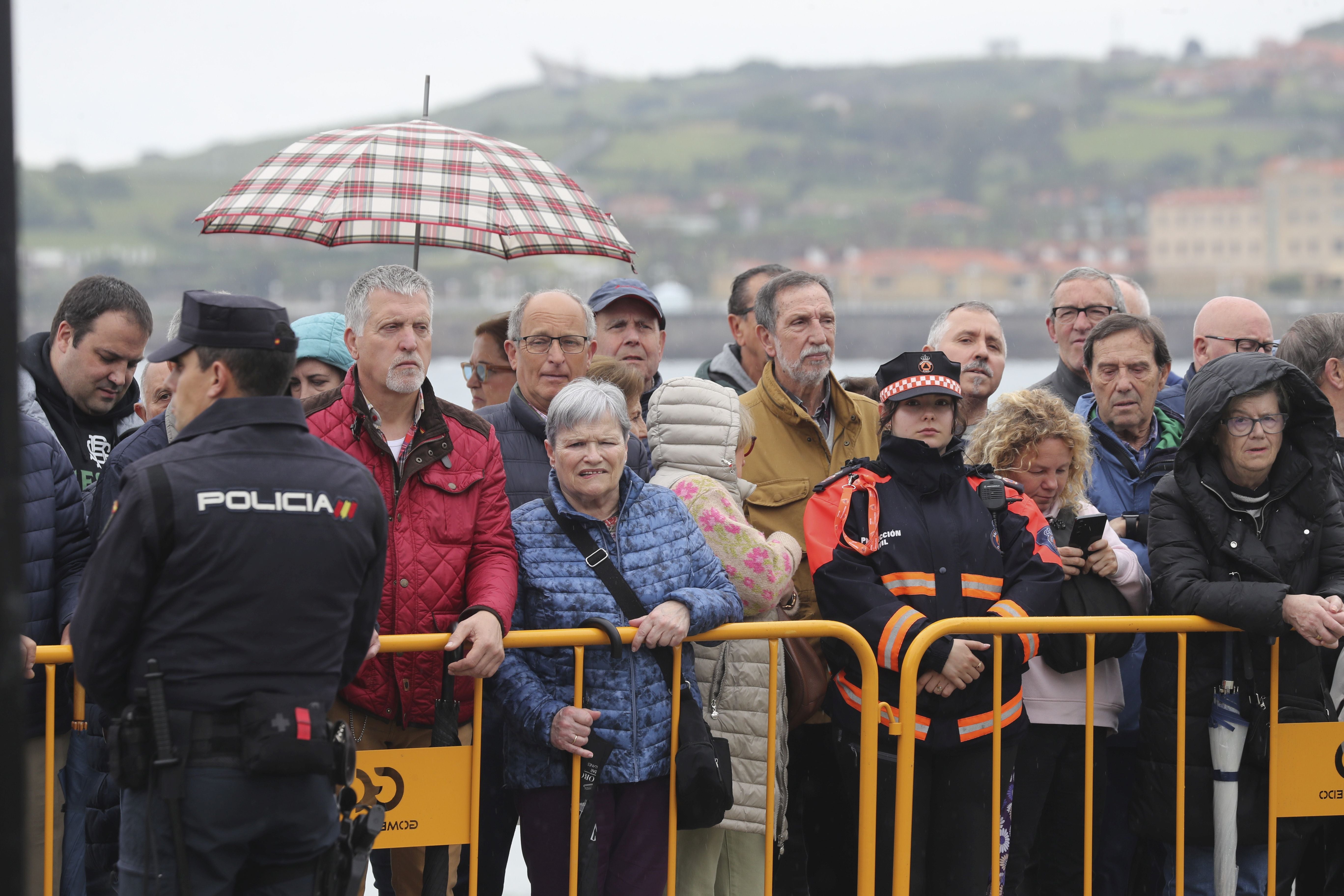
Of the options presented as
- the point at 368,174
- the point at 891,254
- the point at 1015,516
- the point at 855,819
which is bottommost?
the point at 855,819

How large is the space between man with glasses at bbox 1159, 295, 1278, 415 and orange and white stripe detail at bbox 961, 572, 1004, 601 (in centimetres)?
145

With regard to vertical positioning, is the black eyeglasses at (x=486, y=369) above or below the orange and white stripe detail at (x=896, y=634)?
above

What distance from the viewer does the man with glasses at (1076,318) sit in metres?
4.87

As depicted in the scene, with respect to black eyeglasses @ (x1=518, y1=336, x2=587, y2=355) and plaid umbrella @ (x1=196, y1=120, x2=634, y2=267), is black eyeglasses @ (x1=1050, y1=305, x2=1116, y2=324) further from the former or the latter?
black eyeglasses @ (x1=518, y1=336, x2=587, y2=355)

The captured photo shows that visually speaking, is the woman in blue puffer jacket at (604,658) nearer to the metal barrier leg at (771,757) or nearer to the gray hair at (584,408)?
the gray hair at (584,408)

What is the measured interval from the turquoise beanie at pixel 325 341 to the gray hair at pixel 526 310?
57 centimetres

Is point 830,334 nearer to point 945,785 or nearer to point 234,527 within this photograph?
point 945,785

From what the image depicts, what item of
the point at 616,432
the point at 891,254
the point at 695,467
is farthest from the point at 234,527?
the point at 891,254

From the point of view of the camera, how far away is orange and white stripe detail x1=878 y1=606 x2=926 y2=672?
3270mm

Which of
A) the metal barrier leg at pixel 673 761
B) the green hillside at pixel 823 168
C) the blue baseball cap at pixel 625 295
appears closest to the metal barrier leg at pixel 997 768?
the metal barrier leg at pixel 673 761

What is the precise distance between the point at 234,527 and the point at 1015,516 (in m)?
2.04

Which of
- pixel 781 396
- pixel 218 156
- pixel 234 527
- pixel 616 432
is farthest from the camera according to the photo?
pixel 218 156

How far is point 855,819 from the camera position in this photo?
3693mm

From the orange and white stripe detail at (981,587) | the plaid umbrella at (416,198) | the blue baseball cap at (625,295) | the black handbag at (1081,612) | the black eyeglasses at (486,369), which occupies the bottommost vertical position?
the black handbag at (1081,612)
